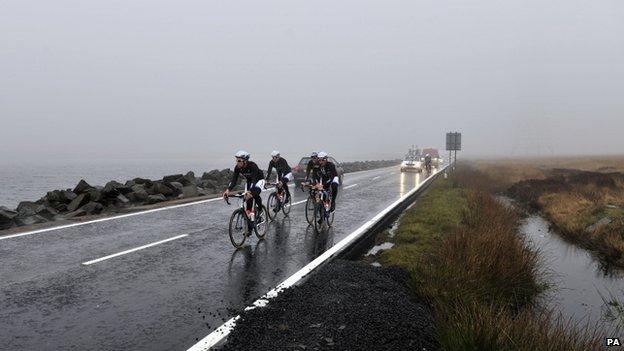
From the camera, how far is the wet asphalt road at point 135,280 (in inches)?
190

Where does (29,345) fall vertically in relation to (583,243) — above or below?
above

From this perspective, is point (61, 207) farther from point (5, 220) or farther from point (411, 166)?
point (411, 166)

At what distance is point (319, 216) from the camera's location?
1161cm

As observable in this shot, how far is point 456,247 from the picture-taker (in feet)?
27.0

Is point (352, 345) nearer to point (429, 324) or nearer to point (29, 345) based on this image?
point (429, 324)

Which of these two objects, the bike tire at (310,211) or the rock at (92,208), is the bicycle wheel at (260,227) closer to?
the bike tire at (310,211)

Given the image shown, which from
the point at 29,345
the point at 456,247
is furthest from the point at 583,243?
the point at 29,345

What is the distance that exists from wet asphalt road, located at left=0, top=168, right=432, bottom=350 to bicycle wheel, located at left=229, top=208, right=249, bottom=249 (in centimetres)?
23

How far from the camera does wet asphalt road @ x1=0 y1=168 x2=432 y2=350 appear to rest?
4832mm

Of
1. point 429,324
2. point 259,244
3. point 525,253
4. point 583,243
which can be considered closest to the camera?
point 429,324

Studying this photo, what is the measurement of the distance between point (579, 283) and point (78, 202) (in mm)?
15028

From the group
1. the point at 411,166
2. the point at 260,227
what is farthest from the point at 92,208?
the point at 411,166

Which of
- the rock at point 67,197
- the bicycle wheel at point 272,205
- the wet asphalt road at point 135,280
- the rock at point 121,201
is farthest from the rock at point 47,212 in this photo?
the bicycle wheel at point 272,205

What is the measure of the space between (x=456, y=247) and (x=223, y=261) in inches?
168
